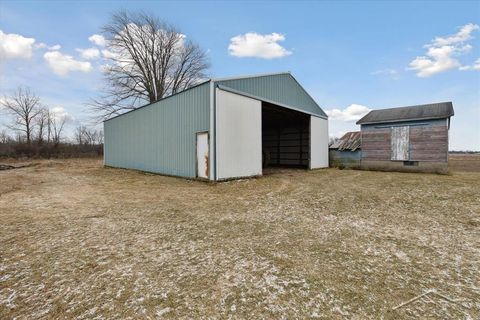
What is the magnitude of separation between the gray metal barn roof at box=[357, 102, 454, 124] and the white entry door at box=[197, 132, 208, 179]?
38.0 ft

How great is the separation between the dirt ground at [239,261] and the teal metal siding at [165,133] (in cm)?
505

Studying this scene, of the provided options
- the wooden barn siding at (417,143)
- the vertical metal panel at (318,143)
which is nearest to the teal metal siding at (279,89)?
the vertical metal panel at (318,143)

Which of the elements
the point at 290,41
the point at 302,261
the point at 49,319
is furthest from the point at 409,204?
the point at 290,41

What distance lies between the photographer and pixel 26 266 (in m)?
2.83

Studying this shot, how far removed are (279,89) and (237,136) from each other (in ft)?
14.4

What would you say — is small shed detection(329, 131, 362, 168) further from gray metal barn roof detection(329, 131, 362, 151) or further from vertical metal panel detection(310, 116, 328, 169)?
vertical metal panel detection(310, 116, 328, 169)

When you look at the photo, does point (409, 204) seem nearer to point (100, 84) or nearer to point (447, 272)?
point (447, 272)

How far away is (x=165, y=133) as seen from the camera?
476 inches

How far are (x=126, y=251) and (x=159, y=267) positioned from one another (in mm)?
764

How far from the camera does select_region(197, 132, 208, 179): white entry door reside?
962cm

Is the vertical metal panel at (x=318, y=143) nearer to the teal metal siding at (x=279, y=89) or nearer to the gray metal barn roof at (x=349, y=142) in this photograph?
the teal metal siding at (x=279, y=89)

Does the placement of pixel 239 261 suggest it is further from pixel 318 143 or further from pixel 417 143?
pixel 417 143

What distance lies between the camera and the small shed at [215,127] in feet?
31.1

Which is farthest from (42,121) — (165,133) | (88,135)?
(165,133)
